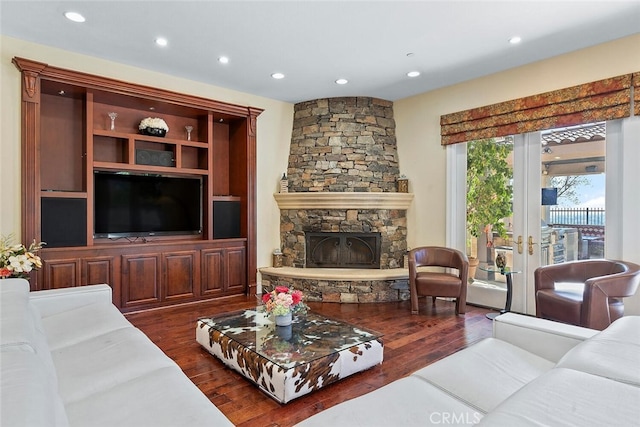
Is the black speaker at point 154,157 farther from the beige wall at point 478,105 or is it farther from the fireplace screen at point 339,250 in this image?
the beige wall at point 478,105

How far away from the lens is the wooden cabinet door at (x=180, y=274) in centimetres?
450

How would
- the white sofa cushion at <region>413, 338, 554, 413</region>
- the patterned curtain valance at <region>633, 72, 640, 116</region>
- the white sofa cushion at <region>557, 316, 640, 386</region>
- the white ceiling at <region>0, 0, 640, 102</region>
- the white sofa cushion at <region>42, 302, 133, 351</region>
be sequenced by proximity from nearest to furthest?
the white sofa cushion at <region>557, 316, 640, 386</region> → the white sofa cushion at <region>413, 338, 554, 413</region> → the white sofa cushion at <region>42, 302, 133, 351</region> → the white ceiling at <region>0, 0, 640, 102</region> → the patterned curtain valance at <region>633, 72, 640, 116</region>

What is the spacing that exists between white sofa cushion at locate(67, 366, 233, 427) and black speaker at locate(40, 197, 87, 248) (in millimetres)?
2949

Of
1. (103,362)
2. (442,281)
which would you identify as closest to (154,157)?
(103,362)

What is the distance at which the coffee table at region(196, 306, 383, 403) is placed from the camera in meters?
2.27

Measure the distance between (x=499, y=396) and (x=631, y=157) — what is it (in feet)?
10.7

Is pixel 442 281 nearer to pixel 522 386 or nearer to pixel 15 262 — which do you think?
pixel 522 386

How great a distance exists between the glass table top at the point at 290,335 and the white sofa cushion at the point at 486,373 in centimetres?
90

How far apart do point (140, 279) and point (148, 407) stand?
3248mm

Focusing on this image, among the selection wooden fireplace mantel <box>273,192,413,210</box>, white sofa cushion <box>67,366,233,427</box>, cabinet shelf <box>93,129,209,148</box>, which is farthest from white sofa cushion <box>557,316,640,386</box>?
cabinet shelf <box>93,129,209,148</box>

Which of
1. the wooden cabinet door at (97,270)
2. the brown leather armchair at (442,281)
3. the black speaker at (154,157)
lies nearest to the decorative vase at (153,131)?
the black speaker at (154,157)

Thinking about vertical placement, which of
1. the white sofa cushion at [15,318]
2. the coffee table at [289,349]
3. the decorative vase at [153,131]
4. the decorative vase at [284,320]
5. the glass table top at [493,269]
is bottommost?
the coffee table at [289,349]

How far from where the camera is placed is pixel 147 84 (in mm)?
4410

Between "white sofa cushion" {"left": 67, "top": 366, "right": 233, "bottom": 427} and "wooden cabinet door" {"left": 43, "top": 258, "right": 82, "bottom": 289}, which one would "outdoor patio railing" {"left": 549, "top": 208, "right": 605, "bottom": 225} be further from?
"wooden cabinet door" {"left": 43, "top": 258, "right": 82, "bottom": 289}
